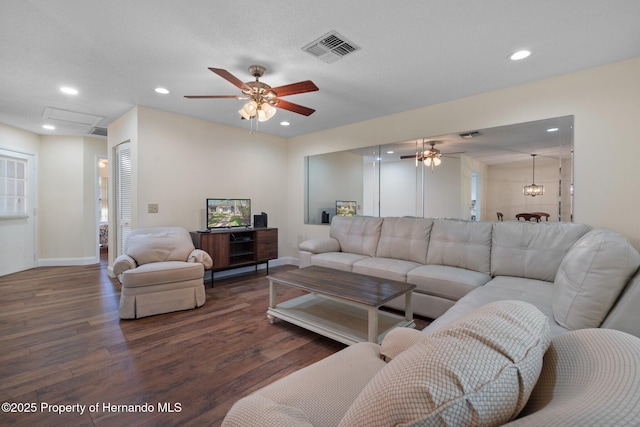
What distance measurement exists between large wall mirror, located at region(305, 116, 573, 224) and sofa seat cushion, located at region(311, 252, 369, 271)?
1.06 m

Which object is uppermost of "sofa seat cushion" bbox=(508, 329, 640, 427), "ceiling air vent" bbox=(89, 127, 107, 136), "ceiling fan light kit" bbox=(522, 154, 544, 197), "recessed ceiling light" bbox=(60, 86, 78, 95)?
"ceiling air vent" bbox=(89, 127, 107, 136)

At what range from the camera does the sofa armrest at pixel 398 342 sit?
50.0 inches

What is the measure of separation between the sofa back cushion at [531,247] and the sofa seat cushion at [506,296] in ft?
0.44

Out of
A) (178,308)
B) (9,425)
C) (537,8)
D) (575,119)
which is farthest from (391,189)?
(9,425)

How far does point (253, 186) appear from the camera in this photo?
16.9 ft

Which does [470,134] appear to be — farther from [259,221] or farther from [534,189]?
[259,221]

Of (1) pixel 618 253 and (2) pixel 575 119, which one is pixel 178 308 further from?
(2) pixel 575 119

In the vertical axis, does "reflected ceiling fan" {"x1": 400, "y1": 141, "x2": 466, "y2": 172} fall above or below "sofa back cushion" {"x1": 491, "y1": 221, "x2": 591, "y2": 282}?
above

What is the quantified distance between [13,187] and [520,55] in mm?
7661

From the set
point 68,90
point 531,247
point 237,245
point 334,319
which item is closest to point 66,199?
point 68,90

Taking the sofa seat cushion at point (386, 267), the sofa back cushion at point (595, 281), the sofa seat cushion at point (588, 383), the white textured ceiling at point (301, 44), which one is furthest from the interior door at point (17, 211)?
the sofa back cushion at point (595, 281)

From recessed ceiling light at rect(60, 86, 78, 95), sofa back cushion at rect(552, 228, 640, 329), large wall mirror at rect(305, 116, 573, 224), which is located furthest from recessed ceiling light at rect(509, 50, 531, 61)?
recessed ceiling light at rect(60, 86, 78, 95)

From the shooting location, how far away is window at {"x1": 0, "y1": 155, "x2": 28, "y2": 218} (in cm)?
477

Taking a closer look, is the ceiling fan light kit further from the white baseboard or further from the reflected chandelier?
the white baseboard
